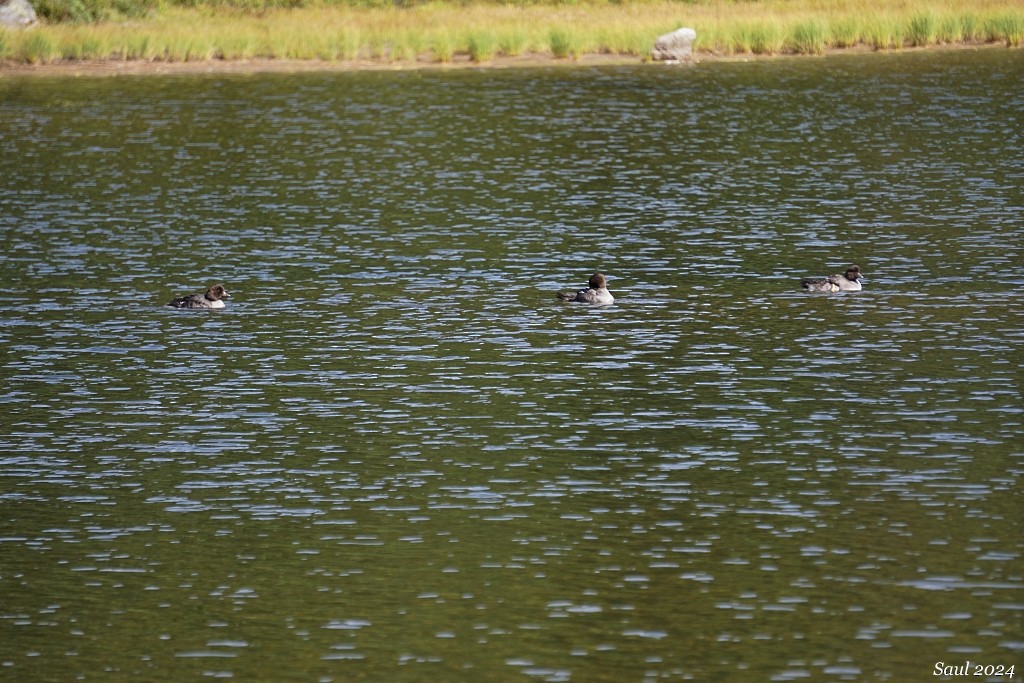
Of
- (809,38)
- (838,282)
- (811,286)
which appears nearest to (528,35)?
(809,38)

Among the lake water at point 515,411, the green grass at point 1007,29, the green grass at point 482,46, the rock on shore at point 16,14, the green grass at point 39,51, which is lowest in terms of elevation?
the lake water at point 515,411

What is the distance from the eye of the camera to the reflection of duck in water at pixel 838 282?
37031 mm

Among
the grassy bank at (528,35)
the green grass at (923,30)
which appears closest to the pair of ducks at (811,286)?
the grassy bank at (528,35)

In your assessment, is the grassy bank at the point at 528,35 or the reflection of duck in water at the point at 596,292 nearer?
the reflection of duck in water at the point at 596,292

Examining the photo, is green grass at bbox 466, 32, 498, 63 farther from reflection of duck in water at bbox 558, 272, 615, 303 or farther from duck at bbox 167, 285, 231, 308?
reflection of duck in water at bbox 558, 272, 615, 303

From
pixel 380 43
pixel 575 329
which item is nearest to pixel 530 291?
pixel 575 329

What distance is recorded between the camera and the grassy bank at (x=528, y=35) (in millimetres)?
79500

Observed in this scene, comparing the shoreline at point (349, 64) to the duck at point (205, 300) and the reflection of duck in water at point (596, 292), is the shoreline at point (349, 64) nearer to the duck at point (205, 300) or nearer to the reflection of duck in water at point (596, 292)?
the duck at point (205, 300)

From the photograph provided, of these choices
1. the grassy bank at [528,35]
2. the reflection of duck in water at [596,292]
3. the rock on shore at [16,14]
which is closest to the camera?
the reflection of duck in water at [596,292]

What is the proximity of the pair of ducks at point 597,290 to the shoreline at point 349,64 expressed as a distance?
41.2m

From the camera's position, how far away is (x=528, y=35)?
3211 inches

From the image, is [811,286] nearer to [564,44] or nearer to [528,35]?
[564,44]

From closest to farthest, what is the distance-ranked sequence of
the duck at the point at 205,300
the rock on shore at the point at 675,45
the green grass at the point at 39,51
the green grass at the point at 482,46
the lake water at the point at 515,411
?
the lake water at the point at 515,411, the duck at the point at 205,300, the rock on shore at the point at 675,45, the green grass at the point at 39,51, the green grass at the point at 482,46

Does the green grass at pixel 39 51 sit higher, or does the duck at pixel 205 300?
the green grass at pixel 39 51
